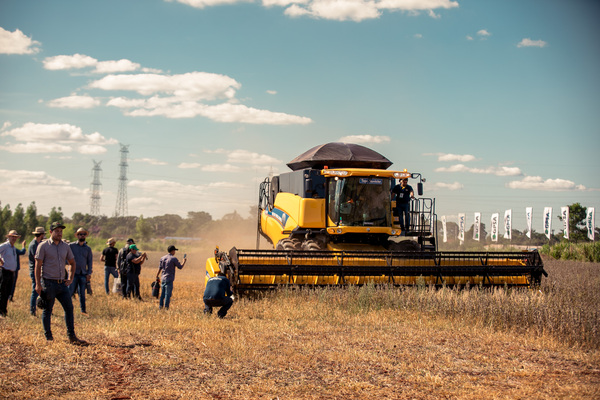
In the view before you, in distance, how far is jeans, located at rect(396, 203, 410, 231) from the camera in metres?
15.6

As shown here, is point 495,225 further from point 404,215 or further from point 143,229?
point 143,229

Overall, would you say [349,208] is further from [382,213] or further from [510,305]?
[510,305]

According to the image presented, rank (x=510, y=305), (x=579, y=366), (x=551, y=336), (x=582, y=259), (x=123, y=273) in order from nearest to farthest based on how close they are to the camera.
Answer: (x=579, y=366) < (x=551, y=336) < (x=510, y=305) < (x=123, y=273) < (x=582, y=259)

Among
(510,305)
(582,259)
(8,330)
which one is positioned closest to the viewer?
(8,330)

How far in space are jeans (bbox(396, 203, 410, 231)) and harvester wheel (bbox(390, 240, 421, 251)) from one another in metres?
0.38

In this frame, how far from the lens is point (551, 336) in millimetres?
8984

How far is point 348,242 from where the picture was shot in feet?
51.1

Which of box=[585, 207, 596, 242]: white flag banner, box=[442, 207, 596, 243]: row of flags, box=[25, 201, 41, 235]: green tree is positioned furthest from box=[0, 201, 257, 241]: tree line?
box=[585, 207, 596, 242]: white flag banner

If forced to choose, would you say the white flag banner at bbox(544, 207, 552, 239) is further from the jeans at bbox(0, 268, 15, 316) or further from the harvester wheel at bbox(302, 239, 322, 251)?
the jeans at bbox(0, 268, 15, 316)

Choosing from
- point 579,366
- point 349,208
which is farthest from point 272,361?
point 349,208

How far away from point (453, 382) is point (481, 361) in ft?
3.83

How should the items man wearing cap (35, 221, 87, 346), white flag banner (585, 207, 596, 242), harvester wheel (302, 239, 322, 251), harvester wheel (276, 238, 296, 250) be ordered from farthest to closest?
1. white flag banner (585, 207, 596, 242)
2. harvester wheel (276, 238, 296, 250)
3. harvester wheel (302, 239, 322, 251)
4. man wearing cap (35, 221, 87, 346)

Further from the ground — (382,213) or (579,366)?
(382,213)

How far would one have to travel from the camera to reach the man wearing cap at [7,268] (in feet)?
37.2
